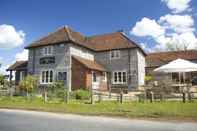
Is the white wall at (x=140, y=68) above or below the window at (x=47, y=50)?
below

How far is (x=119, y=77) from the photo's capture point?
3566 cm

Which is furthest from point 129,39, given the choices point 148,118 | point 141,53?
point 148,118

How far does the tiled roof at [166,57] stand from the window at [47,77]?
1721cm

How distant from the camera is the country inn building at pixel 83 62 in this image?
3184cm

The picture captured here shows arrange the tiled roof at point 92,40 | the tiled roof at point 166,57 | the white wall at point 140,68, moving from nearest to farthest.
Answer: the tiled roof at point 92,40 → the white wall at point 140,68 → the tiled roof at point 166,57

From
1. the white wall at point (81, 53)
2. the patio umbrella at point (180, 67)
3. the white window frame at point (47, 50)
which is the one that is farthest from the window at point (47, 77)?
the patio umbrella at point (180, 67)

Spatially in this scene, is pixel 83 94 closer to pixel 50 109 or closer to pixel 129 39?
pixel 50 109

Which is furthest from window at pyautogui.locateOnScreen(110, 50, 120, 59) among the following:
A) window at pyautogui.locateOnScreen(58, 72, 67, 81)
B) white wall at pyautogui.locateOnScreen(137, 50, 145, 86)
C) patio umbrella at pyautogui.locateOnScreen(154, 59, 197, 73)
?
patio umbrella at pyautogui.locateOnScreen(154, 59, 197, 73)

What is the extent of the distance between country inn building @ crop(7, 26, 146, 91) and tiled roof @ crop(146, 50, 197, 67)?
15.3ft

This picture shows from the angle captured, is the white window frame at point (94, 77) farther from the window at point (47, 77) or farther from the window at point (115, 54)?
the window at point (47, 77)

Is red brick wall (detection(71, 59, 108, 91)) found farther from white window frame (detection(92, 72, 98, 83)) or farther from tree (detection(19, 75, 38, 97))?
tree (detection(19, 75, 38, 97))

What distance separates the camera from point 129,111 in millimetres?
15766

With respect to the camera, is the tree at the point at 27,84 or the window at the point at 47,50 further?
the window at the point at 47,50

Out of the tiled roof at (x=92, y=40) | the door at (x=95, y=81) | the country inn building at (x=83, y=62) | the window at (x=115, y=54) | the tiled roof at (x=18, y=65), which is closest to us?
the country inn building at (x=83, y=62)
